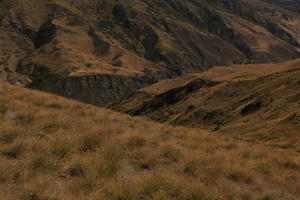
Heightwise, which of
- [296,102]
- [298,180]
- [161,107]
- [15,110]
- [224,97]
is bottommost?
[161,107]

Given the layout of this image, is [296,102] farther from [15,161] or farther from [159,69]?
[159,69]

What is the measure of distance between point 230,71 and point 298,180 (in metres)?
67.9

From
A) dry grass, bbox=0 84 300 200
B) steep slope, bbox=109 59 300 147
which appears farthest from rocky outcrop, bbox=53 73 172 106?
dry grass, bbox=0 84 300 200

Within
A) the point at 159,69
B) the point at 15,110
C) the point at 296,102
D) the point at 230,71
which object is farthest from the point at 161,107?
the point at 159,69

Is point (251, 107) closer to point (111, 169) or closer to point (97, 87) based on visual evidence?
point (111, 169)

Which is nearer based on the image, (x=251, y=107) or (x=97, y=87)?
(x=251, y=107)

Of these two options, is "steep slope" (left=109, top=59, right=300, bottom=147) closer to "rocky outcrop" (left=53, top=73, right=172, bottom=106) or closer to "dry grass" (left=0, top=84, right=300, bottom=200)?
"dry grass" (left=0, top=84, right=300, bottom=200)

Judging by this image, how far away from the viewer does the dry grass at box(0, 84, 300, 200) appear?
5.48m

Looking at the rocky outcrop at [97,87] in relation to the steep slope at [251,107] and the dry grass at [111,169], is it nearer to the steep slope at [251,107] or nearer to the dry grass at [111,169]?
the steep slope at [251,107]

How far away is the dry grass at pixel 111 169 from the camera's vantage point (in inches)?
216

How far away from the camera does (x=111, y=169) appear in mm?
6410

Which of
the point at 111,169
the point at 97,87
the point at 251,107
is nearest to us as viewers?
the point at 111,169

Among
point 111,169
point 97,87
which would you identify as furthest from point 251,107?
point 97,87

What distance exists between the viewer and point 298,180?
28.5 feet
